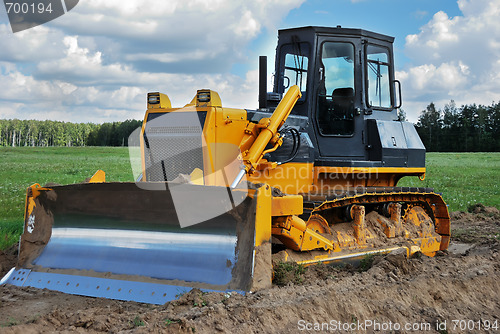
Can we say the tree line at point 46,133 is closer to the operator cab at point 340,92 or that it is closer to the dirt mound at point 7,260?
the dirt mound at point 7,260

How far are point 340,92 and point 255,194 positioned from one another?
2.88 meters

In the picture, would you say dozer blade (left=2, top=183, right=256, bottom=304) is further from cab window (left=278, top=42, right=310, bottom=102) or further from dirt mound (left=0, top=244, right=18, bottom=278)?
cab window (left=278, top=42, right=310, bottom=102)

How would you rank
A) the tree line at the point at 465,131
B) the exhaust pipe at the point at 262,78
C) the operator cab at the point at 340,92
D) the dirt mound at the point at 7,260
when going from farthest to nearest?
the tree line at the point at 465,131 < the operator cab at the point at 340,92 < the dirt mound at the point at 7,260 < the exhaust pipe at the point at 262,78

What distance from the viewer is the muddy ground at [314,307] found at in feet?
14.1

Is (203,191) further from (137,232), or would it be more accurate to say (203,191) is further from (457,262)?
(457,262)

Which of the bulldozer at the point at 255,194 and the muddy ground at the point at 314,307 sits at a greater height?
the bulldozer at the point at 255,194

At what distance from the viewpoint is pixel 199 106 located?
6457mm

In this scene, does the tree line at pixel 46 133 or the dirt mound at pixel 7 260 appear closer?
the dirt mound at pixel 7 260

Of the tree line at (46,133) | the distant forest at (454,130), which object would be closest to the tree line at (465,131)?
the distant forest at (454,130)

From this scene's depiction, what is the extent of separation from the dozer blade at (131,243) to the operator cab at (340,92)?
2.23 meters

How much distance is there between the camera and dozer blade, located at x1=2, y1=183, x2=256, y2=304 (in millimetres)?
5180

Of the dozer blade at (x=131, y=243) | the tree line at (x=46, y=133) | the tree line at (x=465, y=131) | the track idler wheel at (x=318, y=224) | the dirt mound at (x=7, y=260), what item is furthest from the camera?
the tree line at (x=46, y=133)

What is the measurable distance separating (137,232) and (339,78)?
373 cm

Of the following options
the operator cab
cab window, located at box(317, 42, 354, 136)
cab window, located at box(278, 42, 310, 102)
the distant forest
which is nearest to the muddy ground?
the operator cab
